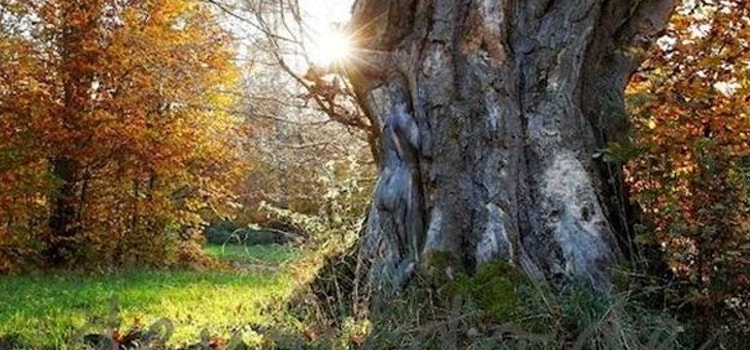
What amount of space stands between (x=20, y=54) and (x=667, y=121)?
36.7ft

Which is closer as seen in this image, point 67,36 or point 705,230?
point 705,230

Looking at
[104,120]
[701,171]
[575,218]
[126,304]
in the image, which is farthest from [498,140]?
[104,120]

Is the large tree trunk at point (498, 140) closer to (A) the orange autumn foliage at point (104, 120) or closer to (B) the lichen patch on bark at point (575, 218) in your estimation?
(B) the lichen patch on bark at point (575, 218)

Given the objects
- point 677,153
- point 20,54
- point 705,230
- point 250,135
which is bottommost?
point 705,230

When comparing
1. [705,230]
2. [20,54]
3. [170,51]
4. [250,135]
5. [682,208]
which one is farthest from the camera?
[250,135]

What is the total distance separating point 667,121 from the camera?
492 cm

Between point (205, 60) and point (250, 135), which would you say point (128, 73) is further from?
point (250, 135)

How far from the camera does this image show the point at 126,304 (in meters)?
7.37

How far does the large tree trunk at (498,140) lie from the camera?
15.7 ft

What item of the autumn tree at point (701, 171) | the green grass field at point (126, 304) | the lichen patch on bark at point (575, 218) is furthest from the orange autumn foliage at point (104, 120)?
the lichen patch on bark at point (575, 218)

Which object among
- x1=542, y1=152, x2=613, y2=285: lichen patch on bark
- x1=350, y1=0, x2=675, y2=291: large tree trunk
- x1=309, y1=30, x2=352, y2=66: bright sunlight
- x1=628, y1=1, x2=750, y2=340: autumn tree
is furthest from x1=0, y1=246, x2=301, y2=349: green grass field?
x1=628, y1=1, x2=750, y2=340: autumn tree

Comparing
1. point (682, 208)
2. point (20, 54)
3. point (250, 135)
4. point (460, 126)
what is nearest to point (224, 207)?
point (250, 135)

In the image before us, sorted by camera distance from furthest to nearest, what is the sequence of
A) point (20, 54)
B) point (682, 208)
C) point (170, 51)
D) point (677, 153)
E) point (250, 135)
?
point (250, 135) → point (170, 51) → point (20, 54) → point (677, 153) → point (682, 208)

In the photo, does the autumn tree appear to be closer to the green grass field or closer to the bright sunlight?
the bright sunlight
